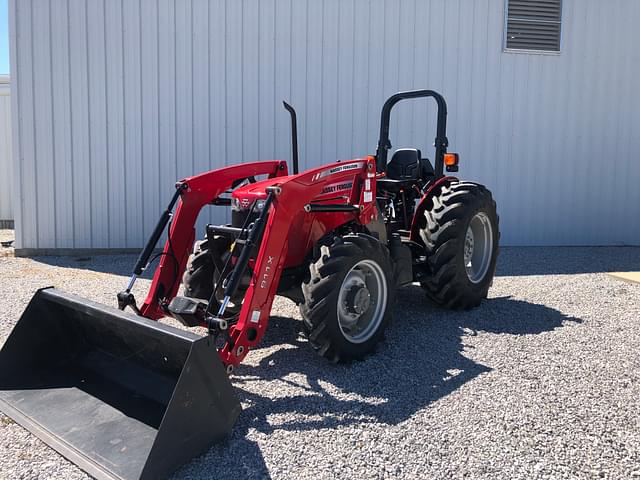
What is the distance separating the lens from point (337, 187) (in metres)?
4.76

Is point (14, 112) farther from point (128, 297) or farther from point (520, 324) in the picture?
point (520, 324)

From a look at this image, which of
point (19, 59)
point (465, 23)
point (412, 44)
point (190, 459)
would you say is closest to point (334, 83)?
point (412, 44)

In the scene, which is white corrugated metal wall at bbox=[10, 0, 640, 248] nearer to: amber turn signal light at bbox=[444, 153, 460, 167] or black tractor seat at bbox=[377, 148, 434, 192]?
black tractor seat at bbox=[377, 148, 434, 192]

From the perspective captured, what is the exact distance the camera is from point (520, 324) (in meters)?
5.50

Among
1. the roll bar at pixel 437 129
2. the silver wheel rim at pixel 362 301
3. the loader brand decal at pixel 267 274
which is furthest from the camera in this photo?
the roll bar at pixel 437 129

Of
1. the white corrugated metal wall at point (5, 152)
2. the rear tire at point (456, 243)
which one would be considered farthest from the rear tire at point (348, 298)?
the white corrugated metal wall at point (5, 152)

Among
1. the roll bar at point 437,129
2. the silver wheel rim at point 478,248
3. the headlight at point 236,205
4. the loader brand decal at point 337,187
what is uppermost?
the roll bar at point 437,129

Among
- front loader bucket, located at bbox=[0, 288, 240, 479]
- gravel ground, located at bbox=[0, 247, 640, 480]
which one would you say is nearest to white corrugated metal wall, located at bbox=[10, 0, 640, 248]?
gravel ground, located at bbox=[0, 247, 640, 480]

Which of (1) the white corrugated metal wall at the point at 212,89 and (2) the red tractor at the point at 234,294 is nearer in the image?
(2) the red tractor at the point at 234,294

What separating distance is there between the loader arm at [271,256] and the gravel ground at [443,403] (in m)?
0.36

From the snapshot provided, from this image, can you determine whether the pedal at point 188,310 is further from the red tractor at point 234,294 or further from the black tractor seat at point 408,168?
the black tractor seat at point 408,168

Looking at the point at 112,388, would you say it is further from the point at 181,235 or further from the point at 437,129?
the point at 437,129

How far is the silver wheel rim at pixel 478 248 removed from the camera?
6.18 metres

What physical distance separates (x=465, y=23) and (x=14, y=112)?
7249 millimetres
